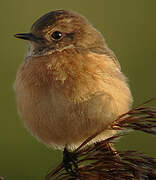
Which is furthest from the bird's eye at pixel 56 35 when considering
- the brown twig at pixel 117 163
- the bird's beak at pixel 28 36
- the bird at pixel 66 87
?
the brown twig at pixel 117 163

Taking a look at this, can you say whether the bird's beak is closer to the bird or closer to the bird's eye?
the bird

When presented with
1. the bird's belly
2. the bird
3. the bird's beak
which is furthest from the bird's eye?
the bird's belly

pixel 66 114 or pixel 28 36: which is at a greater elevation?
pixel 28 36

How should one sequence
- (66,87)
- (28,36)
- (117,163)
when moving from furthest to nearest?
1. (28,36)
2. (66,87)
3. (117,163)

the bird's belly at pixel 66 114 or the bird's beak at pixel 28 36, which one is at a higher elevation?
the bird's beak at pixel 28 36

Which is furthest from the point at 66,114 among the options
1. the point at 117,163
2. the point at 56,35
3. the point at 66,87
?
the point at 56,35

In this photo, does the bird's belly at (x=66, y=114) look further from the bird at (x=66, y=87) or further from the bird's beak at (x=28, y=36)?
the bird's beak at (x=28, y=36)

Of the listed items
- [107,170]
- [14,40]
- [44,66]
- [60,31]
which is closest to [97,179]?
[107,170]

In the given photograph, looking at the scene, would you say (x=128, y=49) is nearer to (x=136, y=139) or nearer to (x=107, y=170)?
(x=136, y=139)

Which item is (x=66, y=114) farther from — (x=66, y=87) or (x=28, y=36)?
(x=28, y=36)
